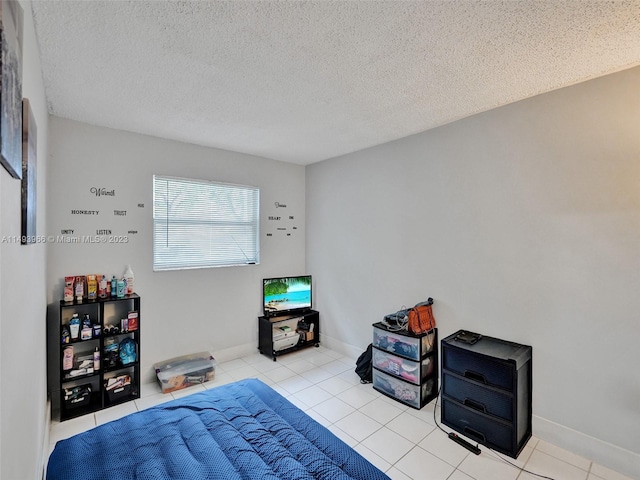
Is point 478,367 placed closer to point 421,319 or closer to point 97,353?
point 421,319

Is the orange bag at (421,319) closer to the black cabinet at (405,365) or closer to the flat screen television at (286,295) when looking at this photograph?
the black cabinet at (405,365)

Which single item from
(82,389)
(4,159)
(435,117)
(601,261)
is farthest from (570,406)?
(82,389)

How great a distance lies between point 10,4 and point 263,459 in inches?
88.0

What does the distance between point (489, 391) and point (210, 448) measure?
75.5 inches

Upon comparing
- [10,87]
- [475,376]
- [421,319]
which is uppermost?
[10,87]

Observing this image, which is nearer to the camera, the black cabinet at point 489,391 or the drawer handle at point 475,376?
the black cabinet at point 489,391

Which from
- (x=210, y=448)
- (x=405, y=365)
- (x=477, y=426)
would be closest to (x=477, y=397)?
(x=477, y=426)

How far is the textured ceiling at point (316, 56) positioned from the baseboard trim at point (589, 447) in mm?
2451

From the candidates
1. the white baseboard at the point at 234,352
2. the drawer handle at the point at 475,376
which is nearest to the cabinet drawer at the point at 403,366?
the drawer handle at the point at 475,376

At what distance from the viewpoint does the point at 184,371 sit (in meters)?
3.08

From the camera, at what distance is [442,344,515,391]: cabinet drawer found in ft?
7.02

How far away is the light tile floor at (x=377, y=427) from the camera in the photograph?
2.01 metres

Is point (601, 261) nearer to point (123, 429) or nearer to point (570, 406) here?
A: point (570, 406)

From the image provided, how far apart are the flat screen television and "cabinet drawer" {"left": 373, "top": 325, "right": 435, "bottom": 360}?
1.39 m
